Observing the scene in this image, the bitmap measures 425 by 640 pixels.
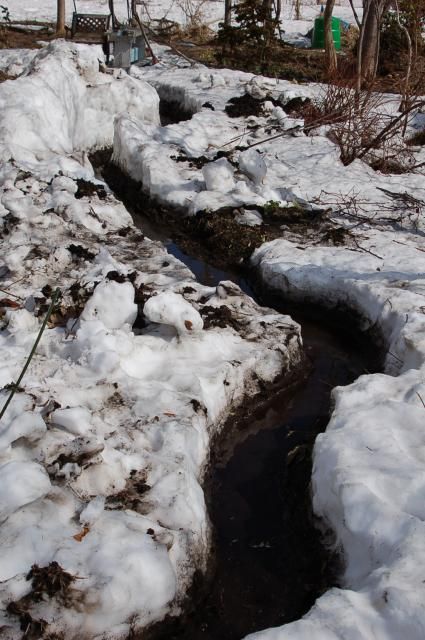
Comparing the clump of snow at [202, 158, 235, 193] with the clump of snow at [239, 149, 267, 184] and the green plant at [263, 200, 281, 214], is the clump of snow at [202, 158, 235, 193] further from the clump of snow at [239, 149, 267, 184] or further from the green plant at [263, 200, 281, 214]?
the green plant at [263, 200, 281, 214]

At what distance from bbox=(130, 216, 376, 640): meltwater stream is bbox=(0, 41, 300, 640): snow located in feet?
0.50

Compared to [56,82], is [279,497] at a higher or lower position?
lower

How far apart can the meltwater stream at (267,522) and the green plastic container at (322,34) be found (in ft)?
46.8

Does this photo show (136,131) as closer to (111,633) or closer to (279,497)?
(279,497)

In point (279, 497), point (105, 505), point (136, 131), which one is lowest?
point (279, 497)

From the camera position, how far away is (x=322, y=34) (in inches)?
677

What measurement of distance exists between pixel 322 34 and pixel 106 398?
16318 mm

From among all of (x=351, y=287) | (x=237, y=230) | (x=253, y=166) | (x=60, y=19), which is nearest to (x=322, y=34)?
(x=60, y=19)

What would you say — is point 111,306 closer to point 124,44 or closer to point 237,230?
point 237,230

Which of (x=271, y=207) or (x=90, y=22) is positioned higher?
(x=90, y=22)

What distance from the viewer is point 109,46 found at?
1352cm

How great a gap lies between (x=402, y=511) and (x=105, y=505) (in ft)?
4.89

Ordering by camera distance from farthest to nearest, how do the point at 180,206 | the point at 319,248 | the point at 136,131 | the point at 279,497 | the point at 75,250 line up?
the point at 136,131 → the point at 180,206 → the point at 319,248 → the point at 75,250 → the point at 279,497

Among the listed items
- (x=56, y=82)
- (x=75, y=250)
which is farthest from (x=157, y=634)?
(x=56, y=82)
